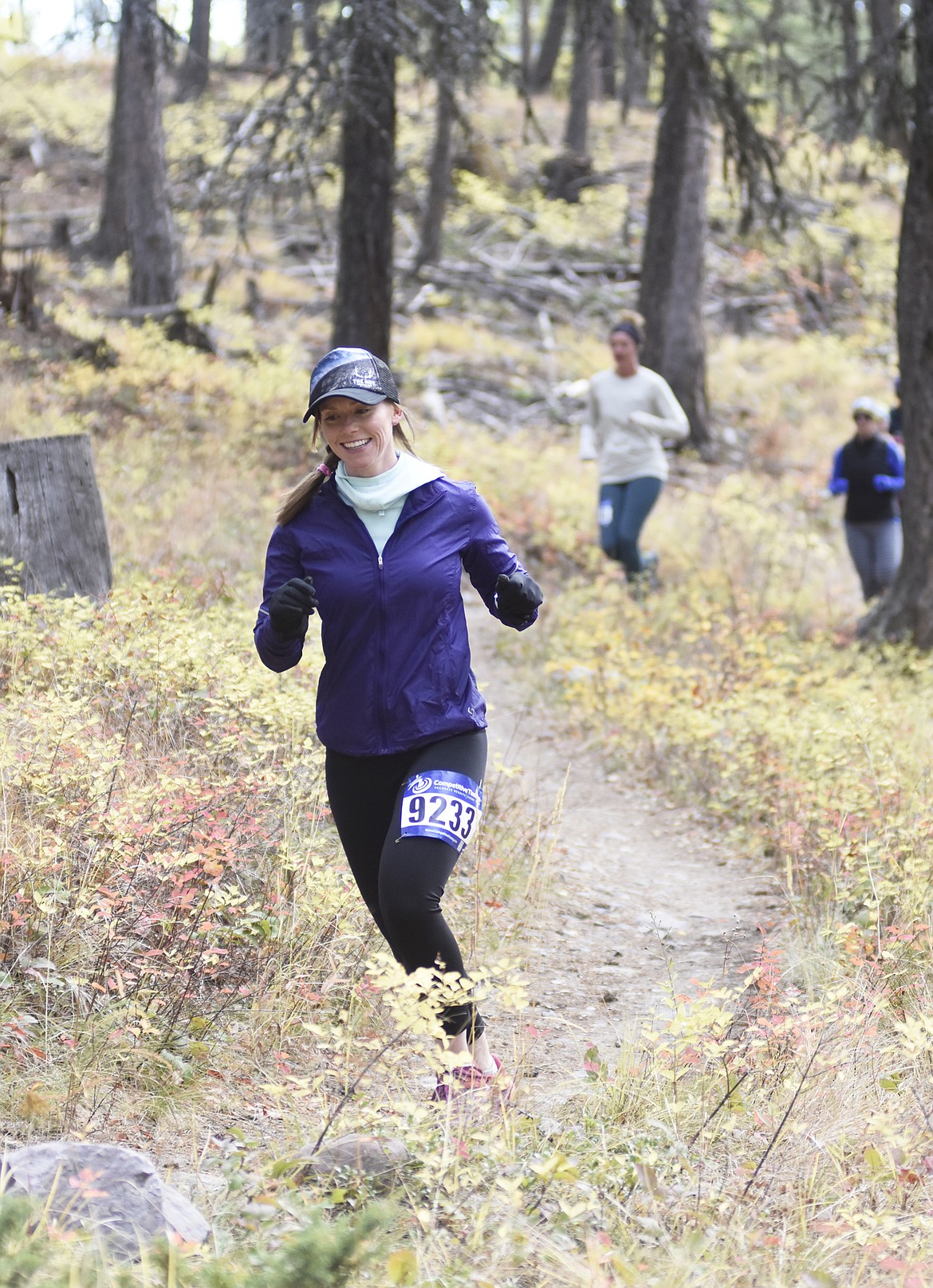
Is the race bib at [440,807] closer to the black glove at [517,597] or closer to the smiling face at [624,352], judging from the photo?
the black glove at [517,597]

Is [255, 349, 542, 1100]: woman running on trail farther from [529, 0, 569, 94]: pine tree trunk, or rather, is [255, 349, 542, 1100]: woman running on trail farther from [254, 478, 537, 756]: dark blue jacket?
[529, 0, 569, 94]: pine tree trunk

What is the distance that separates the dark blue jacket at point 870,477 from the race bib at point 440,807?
6.90 m

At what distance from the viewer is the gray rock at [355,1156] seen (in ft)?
9.38

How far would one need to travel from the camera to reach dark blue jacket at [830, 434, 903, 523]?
935cm

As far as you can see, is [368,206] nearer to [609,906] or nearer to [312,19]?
[312,19]

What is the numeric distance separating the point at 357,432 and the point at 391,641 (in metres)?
0.60

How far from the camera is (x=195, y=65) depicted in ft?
81.0

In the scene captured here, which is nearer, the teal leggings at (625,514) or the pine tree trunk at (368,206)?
the teal leggings at (625,514)

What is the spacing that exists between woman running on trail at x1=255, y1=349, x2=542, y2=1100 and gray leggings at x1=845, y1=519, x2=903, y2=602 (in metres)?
6.90

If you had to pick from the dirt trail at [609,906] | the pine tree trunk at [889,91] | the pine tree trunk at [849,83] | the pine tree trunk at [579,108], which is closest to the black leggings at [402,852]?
the dirt trail at [609,906]

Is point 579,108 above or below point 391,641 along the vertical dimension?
above

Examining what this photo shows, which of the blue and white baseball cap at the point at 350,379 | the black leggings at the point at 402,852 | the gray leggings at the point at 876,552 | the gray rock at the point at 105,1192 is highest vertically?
the blue and white baseball cap at the point at 350,379

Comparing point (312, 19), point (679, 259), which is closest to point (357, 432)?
point (312, 19)

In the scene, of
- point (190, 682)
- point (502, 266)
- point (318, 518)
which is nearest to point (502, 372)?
point (502, 266)
